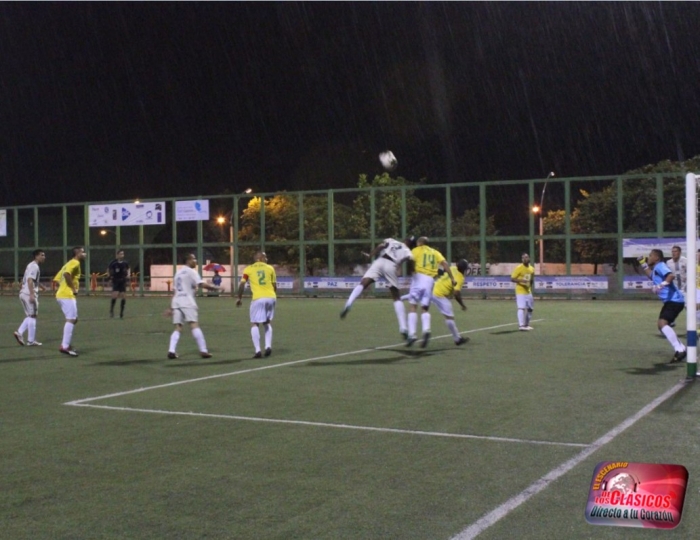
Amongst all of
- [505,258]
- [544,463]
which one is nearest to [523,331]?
[544,463]

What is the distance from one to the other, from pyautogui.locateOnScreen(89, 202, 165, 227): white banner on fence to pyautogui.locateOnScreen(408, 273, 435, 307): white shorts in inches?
1321

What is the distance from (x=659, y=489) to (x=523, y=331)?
15.2m

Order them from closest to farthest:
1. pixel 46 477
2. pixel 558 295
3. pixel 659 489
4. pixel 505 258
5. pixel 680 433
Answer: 1. pixel 659 489
2. pixel 46 477
3. pixel 680 433
4. pixel 558 295
5. pixel 505 258

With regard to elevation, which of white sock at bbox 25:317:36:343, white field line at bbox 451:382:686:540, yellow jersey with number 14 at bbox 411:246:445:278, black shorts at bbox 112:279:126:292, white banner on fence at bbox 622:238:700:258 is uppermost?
white banner on fence at bbox 622:238:700:258

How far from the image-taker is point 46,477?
610cm

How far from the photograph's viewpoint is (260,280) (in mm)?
Answer: 14148

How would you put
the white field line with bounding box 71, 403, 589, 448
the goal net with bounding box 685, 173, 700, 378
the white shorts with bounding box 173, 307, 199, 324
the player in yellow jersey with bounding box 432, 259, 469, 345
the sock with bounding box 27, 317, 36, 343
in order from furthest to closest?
the sock with bounding box 27, 317, 36, 343
the player in yellow jersey with bounding box 432, 259, 469, 345
the white shorts with bounding box 173, 307, 199, 324
the goal net with bounding box 685, 173, 700, 378
the white field line with bounding box 71, 403, 589, 448

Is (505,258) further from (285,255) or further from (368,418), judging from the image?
(368,418)

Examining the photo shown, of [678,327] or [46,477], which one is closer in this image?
[46,477]

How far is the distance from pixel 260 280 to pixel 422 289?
3376mm

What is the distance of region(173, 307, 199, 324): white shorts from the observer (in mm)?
13766

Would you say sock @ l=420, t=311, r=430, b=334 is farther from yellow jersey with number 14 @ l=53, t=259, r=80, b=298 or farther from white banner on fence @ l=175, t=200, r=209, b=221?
white banner on fence @ l=175, t=200, r=209, b=221

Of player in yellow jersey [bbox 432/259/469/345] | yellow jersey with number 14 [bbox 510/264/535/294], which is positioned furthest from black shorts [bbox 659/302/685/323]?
yellow jersey with number 14 [bbox 510/264/535/294]

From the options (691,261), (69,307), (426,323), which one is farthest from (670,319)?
(69,307)
